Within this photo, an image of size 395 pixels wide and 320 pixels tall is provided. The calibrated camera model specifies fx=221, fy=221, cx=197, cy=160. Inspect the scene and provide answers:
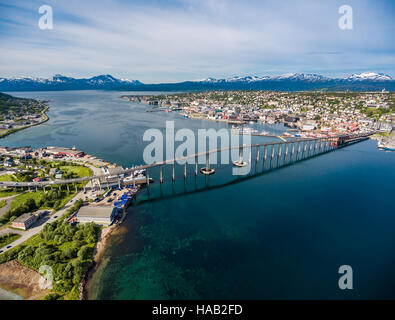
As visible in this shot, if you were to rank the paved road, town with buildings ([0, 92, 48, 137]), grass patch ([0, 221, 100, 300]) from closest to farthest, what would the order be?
1. grass patch ([0, 221, 100, 300])
2. the paved road
3. town with buildings ([0, 92, 48, 137])

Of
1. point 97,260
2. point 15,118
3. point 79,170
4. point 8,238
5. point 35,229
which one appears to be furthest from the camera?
point 15,118

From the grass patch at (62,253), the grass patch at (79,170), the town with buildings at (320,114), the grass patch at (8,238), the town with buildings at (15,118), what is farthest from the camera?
the town with buildings at (320,114)

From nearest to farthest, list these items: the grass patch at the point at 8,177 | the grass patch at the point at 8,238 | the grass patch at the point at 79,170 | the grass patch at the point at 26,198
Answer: the grass patch at the point at 8,238 → the grass patch at the point at 26,198 → the grass patch at the point at 8,177 → the grass patch at the point at 79,170

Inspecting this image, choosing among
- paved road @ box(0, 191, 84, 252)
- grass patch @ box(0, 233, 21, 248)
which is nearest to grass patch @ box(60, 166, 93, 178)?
paved road @ box(0, 191, 84, 252)

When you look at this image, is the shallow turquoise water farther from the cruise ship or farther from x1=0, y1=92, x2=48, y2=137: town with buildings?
x1=0, y1=92, x2=48, y2=137: town with buildings

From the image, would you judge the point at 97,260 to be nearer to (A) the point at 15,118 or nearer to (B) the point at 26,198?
(B) the point at 26,198

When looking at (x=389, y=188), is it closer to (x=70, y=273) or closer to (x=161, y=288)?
(x=161, y=288)

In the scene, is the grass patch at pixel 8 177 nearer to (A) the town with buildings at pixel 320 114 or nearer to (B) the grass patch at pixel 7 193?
(B) the grass patch at pixel 7 193

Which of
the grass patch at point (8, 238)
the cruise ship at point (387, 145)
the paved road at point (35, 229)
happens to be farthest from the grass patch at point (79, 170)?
the cruise ship at point (387, 145)

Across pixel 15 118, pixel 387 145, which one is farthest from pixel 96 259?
pixel 15 118
